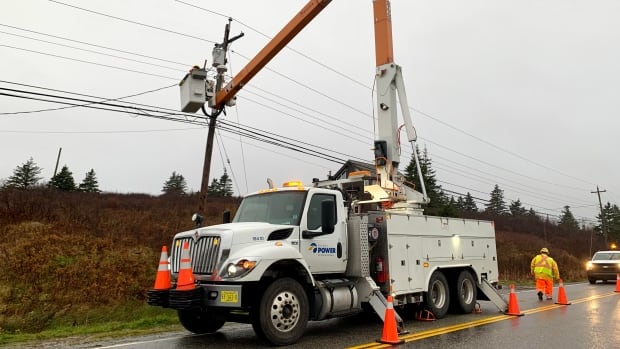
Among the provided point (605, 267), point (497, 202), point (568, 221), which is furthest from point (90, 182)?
point (568, 221)

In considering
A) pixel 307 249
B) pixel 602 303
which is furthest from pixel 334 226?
pixel 602 303

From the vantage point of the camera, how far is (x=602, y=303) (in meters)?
13.3

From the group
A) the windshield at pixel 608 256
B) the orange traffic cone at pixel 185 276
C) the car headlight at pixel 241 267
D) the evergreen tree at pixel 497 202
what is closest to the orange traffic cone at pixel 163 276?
the orange traffic cone at pixel 185 276

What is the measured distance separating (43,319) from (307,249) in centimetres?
868

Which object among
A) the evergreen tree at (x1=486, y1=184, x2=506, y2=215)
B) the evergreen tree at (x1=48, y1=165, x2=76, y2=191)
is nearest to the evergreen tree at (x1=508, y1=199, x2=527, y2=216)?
the evergreen tree at (x1=486, y1=184, x2=506, y2=215)

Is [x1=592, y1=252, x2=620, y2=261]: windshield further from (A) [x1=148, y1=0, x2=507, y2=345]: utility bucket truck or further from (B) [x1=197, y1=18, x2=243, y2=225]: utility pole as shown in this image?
(B) [x1=197, y1=18, x2=243, y2=225]: utility pole

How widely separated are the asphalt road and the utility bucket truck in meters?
0.38

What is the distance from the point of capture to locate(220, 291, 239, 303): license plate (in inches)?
252

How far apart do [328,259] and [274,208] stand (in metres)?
1.28

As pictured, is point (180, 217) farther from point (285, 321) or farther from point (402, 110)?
point (285, 321)

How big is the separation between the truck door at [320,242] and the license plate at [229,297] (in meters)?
1.51

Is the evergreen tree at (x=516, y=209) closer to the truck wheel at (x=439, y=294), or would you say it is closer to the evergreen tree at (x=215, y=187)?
the evergreen tree at (x=215, y=187)

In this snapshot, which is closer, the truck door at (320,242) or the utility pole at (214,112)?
the truck door at (320,242)

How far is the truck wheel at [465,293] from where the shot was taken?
1059 centimetres
